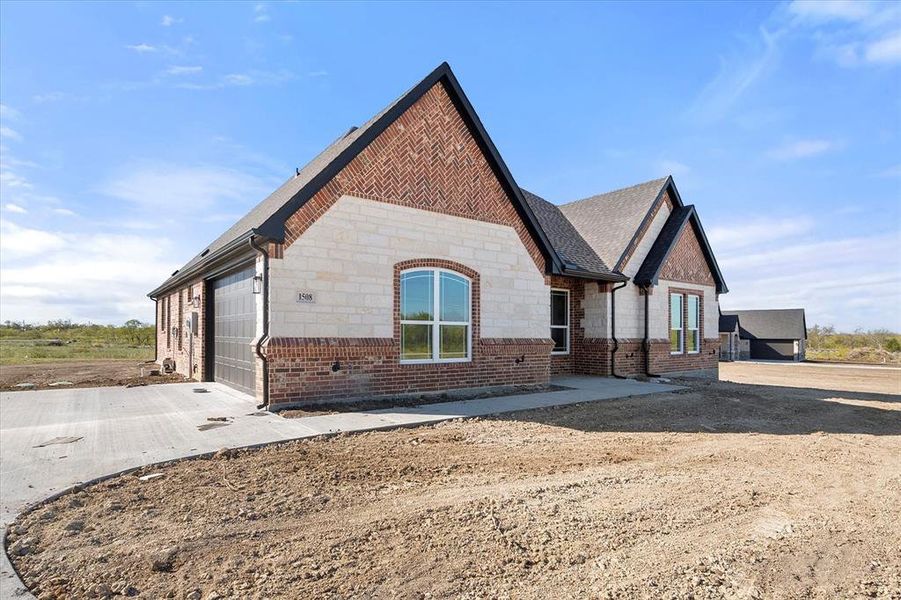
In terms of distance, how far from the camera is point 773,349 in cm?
5028

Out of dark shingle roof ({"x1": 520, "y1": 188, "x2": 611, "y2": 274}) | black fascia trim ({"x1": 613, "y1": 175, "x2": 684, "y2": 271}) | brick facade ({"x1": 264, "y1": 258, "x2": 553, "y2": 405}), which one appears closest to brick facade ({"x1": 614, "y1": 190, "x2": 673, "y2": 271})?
black fascia trim ({"x1": 613, "y1": 175, "x2": 684, "y2": 271})

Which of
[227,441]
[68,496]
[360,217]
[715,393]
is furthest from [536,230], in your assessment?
[68,496]

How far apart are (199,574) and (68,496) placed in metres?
2.43

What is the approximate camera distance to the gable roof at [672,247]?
54.3ft

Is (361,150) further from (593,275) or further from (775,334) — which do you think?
(775,334)

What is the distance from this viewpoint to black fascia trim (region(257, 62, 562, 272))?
8.97 meters

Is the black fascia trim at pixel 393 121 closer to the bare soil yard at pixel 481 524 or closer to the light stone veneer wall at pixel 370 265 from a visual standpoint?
the light stone veneer wall at pixel 370 265

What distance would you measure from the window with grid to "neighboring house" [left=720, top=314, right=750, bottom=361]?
3525 cm

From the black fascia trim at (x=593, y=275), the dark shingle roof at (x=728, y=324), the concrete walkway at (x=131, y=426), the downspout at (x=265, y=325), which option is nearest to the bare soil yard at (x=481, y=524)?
the concrete walkway at (x=131, y=426)

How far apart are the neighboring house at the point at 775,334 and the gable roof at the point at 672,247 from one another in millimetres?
36728

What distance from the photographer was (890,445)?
7.62m

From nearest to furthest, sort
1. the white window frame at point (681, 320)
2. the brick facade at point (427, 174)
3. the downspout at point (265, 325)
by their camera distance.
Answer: the downspout at point (265, 325)
the brick facade at point (427, 174)
the white window frame at point (681, 320)

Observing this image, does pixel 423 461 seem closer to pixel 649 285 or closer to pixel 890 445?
pixel 890 445

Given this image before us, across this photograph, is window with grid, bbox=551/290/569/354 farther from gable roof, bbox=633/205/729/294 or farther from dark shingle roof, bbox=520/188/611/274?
gable roof, bbox=633/205/729/294
